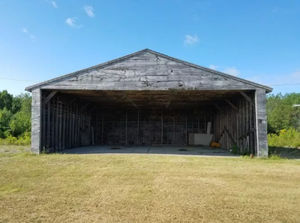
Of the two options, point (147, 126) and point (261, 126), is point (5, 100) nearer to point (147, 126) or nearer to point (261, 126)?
point (147, 126)

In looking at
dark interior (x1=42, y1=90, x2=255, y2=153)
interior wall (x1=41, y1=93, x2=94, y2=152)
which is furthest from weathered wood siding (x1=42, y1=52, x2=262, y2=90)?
dark interior (x1=42, y1=90, x2=255, y2=153)

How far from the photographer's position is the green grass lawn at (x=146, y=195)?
9.27 feet

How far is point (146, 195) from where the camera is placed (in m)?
3.67

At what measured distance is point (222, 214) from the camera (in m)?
2.89

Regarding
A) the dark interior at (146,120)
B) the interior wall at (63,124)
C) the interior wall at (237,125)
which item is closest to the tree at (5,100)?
the dark interior at (146,120)

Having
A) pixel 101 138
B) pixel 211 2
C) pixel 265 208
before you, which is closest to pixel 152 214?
pixel 265 208

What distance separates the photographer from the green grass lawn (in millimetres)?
2824

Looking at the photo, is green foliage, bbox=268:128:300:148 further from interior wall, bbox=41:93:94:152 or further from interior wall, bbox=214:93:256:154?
interior wall, bbox=41:93:94:152

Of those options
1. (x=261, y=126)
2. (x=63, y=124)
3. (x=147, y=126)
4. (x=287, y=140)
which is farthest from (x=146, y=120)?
(x=287, y=140)

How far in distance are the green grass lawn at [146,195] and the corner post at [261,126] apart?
8.44ft

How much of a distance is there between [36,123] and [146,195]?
6.75m

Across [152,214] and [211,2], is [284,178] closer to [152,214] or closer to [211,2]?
[152,214]

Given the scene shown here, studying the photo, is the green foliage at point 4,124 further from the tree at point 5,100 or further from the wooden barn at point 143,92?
the tree at point 5,100

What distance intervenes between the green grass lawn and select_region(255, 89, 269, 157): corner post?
2572mm
